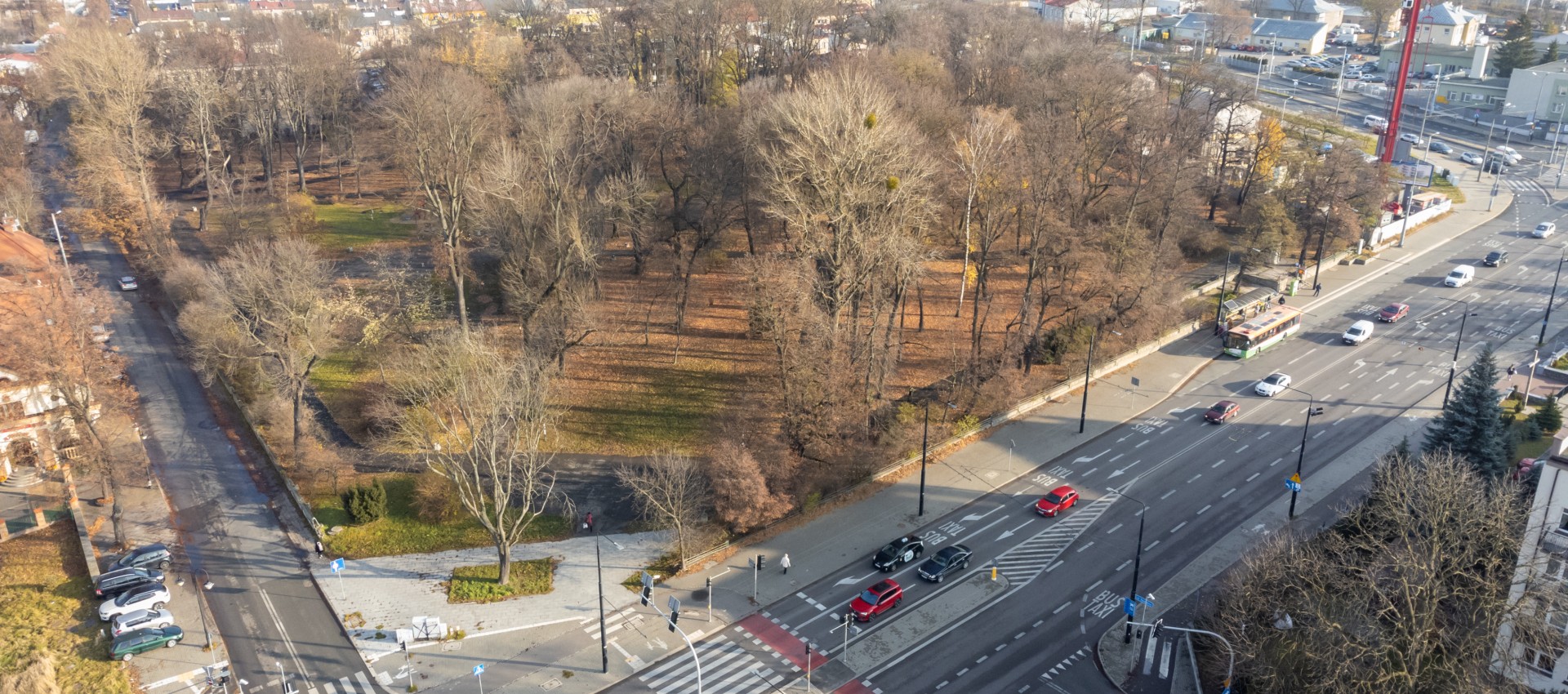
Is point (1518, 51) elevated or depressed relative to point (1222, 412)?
elevated

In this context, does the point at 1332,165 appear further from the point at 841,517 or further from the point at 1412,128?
the point at 1412,128

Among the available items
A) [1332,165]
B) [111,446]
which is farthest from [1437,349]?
[111,446]

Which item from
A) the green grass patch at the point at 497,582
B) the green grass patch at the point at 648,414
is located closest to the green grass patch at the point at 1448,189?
the green grass patch at the point at 648,414

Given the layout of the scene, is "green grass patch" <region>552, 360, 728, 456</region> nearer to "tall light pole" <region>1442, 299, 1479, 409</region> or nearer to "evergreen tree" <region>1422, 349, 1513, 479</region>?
"evergreen tree" <region>1422, 349, 1513, 479</region>

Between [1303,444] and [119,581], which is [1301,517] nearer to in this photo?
[1303,444]

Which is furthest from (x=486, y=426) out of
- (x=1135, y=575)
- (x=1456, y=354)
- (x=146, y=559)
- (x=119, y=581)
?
(x=1456, y=354)

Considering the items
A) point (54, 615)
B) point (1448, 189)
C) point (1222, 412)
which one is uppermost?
point (1448, 189)
